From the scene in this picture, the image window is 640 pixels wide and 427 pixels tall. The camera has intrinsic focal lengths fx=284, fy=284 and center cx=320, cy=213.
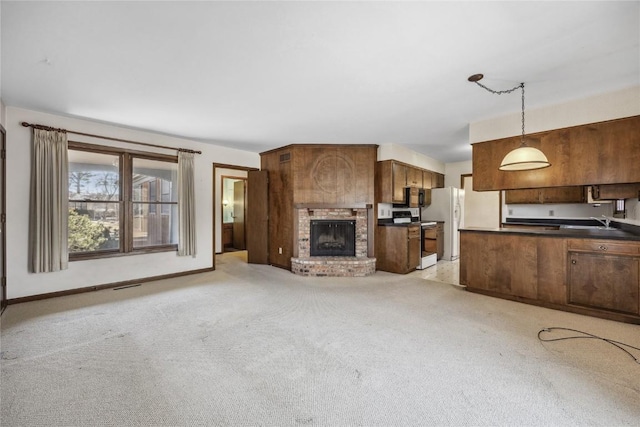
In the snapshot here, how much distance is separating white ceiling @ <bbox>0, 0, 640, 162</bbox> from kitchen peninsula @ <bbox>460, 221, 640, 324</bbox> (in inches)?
66.3

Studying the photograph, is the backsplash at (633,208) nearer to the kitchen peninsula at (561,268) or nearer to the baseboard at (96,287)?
the kitchen peninsula at (561,268)

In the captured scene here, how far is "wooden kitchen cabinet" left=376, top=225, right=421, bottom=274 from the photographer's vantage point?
5.28 meters

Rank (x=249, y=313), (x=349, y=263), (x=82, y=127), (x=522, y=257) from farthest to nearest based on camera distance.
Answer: (x=349, y=263), (x=82, y=127), (x=522, y=257), (x=249, y=313)

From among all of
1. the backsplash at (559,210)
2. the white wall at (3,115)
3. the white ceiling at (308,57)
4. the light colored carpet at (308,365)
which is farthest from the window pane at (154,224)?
the backsplash at (559,210)

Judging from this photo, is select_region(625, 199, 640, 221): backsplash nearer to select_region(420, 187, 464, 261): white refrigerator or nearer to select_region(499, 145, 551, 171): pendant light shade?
select_region(499, 145, 551, 171): pendant light shade

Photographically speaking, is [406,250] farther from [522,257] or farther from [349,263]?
[522,257]

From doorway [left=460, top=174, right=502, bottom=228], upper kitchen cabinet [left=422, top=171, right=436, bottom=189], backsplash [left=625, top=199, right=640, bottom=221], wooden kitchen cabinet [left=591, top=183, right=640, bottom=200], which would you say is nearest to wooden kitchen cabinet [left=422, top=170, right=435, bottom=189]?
upper kitchen cabinet [left=422, top=171, right=436, bottom=189]

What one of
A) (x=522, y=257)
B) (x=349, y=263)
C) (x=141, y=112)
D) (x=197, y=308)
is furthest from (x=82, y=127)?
(x=522, y=257)

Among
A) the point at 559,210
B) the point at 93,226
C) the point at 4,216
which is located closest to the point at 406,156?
the point at 559,210

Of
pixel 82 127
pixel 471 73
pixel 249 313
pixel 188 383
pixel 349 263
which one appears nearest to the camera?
pixel 188 383

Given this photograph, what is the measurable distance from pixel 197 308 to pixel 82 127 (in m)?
3.20

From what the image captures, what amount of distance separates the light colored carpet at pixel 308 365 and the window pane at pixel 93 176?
5.24 ft

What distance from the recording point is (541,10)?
1.88 meters

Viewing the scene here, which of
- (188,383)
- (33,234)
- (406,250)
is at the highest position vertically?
(33,234)
